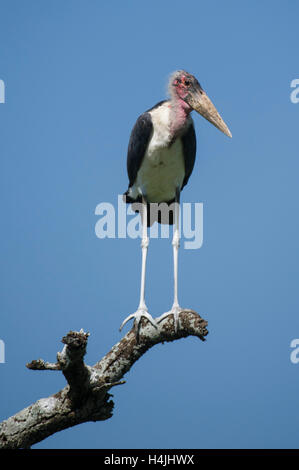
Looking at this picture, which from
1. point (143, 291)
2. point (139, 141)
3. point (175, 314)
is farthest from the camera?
point (139, 141)

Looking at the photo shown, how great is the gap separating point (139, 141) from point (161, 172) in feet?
1.57

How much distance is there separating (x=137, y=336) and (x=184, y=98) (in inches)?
128

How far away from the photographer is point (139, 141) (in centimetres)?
833

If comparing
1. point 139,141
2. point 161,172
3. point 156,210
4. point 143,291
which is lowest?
point 143,291

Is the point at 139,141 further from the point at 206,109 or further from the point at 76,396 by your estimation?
the point at 76,396

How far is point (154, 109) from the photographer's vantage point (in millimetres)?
8430

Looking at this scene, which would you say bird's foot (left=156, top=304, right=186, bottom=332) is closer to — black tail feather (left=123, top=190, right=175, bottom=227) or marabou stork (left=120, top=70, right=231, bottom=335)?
marabou stork (left=120, top=70, right=231, bottom=335)

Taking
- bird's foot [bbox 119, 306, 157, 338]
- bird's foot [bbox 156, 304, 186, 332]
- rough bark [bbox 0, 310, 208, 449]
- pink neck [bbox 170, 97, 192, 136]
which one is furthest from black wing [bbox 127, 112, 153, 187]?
rough bark [bbox 0, 310, 208, 449]

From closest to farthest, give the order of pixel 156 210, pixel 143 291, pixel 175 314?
pixel 175 314
pixel 143 291
pixel 156 210

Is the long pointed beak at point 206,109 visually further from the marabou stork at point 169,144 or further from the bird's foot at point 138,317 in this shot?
the bird's foot at point 138,317

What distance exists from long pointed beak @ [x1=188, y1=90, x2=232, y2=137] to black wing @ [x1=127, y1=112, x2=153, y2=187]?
60cm

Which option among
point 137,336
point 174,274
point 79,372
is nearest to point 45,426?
point 79,372

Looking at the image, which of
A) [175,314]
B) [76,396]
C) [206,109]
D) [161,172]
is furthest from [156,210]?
[76,396]

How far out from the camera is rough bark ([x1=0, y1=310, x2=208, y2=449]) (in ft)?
19.7
